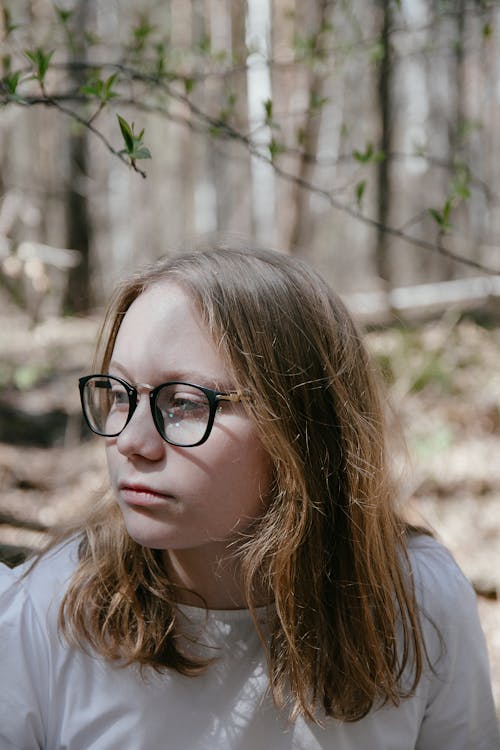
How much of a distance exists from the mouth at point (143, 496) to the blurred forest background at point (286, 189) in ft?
1.42

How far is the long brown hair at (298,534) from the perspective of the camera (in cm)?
139

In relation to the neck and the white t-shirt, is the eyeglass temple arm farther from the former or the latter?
the white t-shirt

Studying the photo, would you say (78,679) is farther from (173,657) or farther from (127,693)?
(173,657)

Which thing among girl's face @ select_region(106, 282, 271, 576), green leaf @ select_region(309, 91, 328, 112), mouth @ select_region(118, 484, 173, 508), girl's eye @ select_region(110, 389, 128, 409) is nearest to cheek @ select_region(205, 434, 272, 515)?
girl's face @ select_region(106, 282, 271, 576)

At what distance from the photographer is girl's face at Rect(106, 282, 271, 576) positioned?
1299 millimetres

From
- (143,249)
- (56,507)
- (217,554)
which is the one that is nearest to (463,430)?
(56,507)

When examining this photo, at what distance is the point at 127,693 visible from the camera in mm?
1436

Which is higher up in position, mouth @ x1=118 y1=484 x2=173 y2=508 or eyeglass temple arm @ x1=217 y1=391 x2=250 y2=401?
eyeglass temple arm @ x1=217 y1=391 x2=250 y2=401

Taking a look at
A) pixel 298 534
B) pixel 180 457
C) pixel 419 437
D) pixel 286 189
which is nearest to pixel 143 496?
pixel 180 457

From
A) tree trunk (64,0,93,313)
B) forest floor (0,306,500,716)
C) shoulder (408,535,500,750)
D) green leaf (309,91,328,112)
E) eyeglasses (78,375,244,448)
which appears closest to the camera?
eyeglasses (78,375,244,448)

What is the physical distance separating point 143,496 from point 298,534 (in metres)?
0.33

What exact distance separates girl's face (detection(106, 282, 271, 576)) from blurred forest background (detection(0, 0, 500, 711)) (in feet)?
1.23

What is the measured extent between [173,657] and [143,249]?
18174 millimetres

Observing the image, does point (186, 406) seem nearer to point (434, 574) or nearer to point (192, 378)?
point (192, 378)
